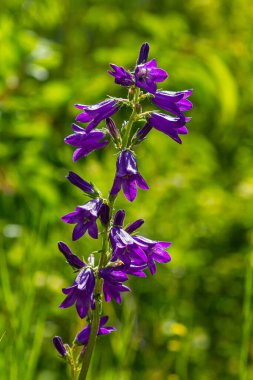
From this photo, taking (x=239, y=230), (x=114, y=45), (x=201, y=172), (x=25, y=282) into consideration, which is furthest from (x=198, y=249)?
(x=114, y=45)

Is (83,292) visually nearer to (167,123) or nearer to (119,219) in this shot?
(119,219)

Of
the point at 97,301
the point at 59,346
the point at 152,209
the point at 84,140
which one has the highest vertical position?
the point at 152,209

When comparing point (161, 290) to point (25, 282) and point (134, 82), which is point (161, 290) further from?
point (134, 82)

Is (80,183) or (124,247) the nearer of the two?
(124,247)

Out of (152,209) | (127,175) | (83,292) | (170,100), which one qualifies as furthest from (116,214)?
(152,209)

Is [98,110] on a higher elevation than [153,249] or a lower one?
higher

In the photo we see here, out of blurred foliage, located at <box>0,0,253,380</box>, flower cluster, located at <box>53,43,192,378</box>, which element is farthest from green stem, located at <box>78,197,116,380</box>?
blurred foliage, located at <box>0,0,253,380</box>

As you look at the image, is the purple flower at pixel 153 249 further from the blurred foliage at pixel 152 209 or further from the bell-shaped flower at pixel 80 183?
the blurred foliage at pixel 152 209
